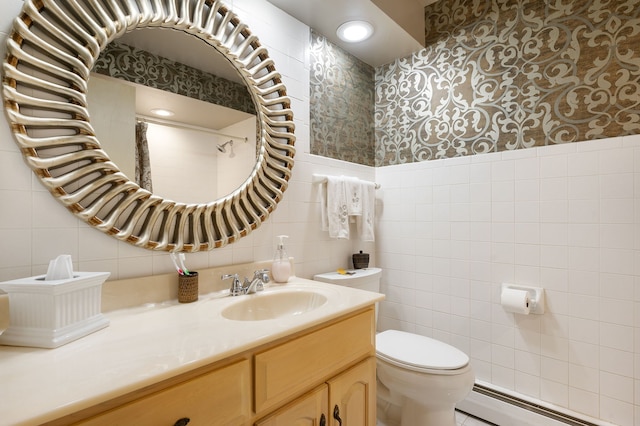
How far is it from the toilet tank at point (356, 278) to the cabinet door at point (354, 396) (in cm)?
56

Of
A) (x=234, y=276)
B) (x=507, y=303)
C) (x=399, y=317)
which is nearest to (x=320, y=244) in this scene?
(x=234, y=276)

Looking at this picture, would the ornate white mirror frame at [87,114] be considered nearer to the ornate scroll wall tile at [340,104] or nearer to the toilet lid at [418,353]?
the ornate scroll wall tile at [340,104]

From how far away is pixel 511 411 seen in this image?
1639mm

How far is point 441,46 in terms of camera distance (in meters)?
1.99

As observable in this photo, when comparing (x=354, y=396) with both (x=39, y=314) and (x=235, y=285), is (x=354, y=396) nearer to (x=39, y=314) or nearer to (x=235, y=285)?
(x=235, y=285)

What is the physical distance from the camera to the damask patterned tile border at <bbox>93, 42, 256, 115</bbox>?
43.2 inches

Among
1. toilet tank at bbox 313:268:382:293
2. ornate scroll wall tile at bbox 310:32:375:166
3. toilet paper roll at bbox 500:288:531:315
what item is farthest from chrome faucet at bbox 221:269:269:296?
toilet paper roll at bbox 500:288:531:315

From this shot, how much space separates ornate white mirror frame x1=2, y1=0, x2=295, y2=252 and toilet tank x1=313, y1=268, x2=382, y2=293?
565mm

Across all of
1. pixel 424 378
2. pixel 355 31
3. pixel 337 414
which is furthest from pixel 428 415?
pixel 355 31

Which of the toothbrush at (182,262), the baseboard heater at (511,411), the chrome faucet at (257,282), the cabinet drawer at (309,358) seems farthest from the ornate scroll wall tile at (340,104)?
the baseboard heater at (511,411)

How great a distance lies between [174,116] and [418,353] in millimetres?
1487

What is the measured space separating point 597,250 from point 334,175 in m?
1.33

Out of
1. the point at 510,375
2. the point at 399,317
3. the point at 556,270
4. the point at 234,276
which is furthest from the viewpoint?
the point at 399,317

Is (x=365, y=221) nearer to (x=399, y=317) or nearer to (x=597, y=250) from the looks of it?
(x=399, y=317)
